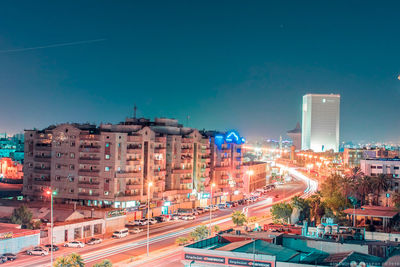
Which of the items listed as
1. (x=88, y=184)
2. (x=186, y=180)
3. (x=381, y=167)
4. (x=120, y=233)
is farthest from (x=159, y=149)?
(x=381, y=167)

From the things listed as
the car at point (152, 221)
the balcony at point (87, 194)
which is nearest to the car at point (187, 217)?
the car at point (152, 221)

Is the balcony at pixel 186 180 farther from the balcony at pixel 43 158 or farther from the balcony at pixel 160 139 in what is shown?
the balcony at pixel 43 158

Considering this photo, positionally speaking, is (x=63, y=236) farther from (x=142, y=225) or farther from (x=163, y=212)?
(x=163, y=212)

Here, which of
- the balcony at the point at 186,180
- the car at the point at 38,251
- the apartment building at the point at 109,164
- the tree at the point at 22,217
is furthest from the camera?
the balcony at the point at 186,180

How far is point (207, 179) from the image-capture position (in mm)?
91438

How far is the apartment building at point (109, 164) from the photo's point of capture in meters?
71.4

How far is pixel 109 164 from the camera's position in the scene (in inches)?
2800

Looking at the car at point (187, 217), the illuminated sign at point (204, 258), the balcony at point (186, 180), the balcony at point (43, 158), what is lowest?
the car at point (187, 217)

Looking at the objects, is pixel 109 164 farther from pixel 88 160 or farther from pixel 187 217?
pixel 187 217

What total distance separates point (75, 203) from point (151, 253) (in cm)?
2155

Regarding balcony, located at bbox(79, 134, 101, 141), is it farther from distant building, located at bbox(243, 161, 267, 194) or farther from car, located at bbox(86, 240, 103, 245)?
distant building, located at bbox(243, 161, 267, 194)

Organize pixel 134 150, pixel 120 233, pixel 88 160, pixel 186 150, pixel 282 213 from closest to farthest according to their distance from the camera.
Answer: pixel 120 233 → pixel 282 213 → pixel 88 160 → pixel 134 150 → pixel 186 150

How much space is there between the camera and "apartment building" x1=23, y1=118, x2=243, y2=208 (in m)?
71.4

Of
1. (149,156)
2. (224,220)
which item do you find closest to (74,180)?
(149,156)
